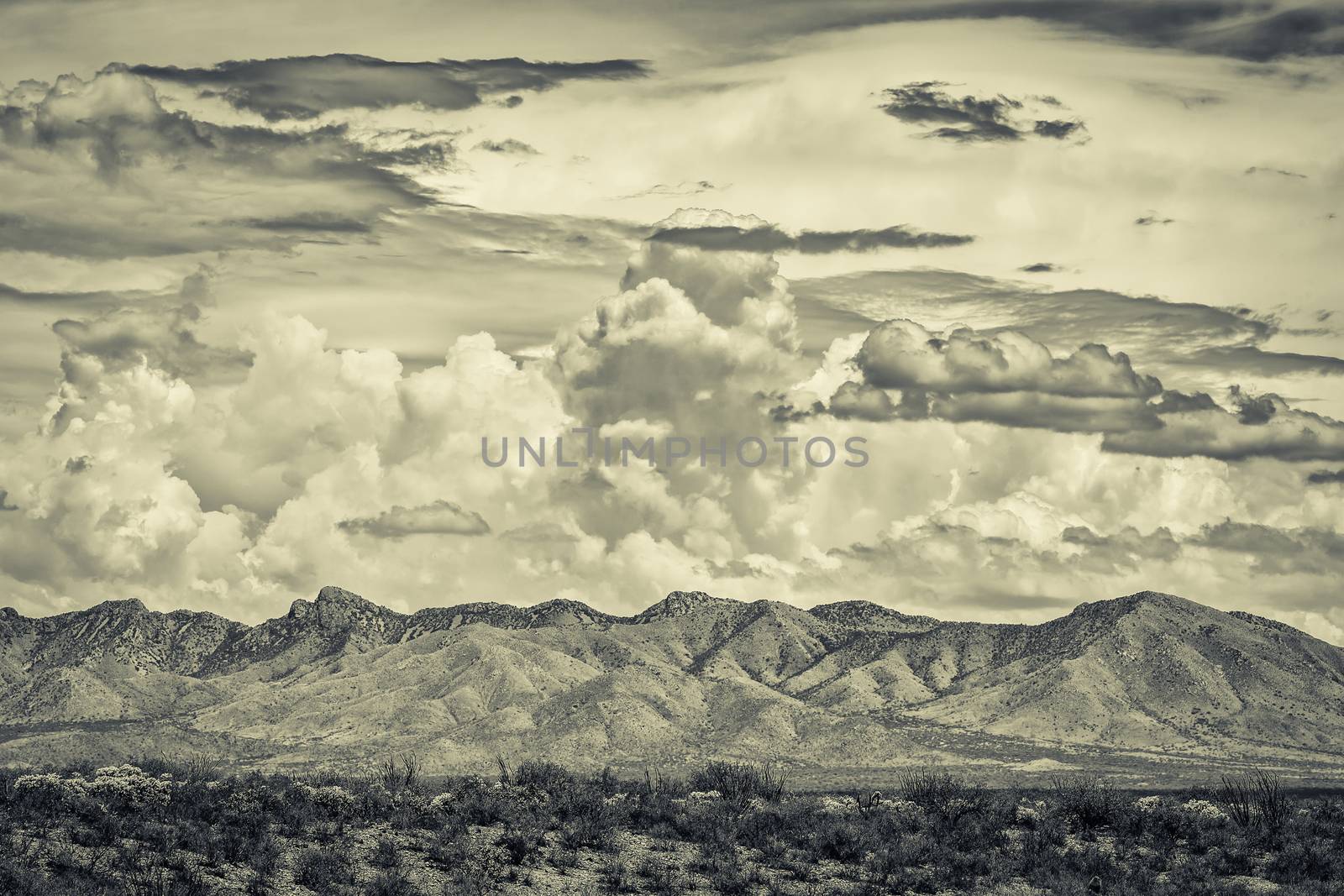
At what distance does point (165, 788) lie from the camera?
39844 millimetres

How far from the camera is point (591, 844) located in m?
40.1

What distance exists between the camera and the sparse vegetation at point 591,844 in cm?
3353

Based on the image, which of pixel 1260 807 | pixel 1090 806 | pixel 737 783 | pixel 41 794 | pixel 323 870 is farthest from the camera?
pixel 737 783

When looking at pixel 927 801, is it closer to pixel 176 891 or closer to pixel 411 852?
pixel 411 852

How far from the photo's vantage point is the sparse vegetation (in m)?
33.5

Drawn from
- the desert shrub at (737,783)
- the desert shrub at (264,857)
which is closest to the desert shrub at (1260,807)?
the desert shrub at (737,783)

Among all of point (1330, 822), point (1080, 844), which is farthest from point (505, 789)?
point (1330, 822)

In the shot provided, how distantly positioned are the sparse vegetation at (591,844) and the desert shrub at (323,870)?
66mm

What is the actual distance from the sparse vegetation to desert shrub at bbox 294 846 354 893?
7cm

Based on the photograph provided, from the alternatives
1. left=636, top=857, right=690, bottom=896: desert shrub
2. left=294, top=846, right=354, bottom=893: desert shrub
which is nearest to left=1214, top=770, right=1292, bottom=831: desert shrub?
left=636, top=857, right=690, bottom=896: desert shrub

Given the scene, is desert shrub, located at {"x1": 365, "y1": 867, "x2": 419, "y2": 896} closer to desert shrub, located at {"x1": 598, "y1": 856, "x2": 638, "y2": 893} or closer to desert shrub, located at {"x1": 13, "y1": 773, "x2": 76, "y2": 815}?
desert shrub, located at {"x1": 598, "y1": 856, "x2": 638, "y2": 893}

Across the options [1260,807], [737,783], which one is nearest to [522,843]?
[737,783]

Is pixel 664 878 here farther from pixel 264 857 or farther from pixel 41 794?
pixel 41 794

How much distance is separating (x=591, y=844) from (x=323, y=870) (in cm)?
893
